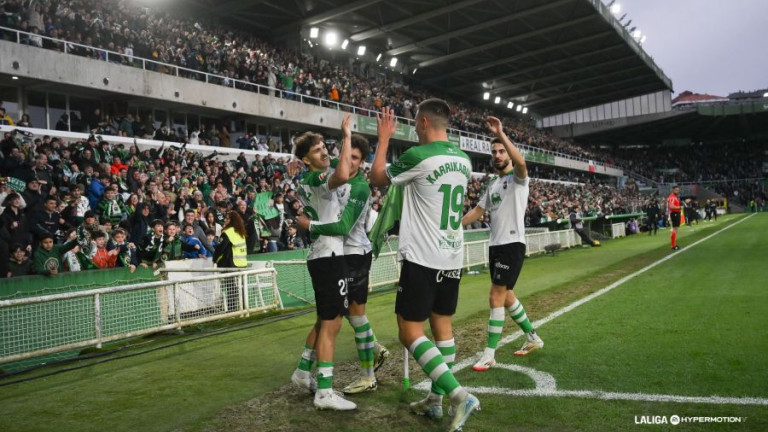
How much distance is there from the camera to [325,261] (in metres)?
4.42

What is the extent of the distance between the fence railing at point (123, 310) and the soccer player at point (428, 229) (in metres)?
5.47

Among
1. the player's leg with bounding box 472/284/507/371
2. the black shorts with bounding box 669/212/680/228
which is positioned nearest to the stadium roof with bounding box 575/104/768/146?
the black shorts with bounding box 669/212/680/228

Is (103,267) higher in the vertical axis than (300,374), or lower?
higher

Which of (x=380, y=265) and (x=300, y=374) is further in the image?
(x=380, y=265)

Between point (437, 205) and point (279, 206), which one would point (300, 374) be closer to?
point (437, 205)

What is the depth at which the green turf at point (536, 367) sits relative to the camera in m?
4.04

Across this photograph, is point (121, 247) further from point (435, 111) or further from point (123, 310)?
point (435, 111)

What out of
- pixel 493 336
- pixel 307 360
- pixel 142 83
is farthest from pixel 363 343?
pixel 142 83

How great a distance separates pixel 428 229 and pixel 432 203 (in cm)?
Result: 19

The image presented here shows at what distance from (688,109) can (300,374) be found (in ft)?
234

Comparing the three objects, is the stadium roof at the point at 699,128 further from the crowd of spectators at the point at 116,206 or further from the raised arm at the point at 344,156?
the raised arm at the point at 344,156

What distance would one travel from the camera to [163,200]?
1241 centimetres

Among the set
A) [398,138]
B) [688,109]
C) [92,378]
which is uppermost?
[688,109]

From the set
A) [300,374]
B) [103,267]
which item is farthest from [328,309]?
[103,267]
